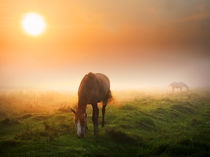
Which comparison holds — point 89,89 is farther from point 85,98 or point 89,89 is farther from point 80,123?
point 80,123

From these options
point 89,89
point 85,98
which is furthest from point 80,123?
point 89,89

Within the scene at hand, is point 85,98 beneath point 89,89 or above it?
beneath

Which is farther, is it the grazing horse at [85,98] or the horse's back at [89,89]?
the horse's back at [89,89]

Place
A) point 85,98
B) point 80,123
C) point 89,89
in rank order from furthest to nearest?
point 89,89 < point 85,98 < point 80,123

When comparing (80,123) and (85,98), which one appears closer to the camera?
(80,123)

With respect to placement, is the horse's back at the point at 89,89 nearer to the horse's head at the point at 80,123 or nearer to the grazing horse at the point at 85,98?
the grazing horse at the point at 85,98

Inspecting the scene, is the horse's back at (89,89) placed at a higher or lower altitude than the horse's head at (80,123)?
higher

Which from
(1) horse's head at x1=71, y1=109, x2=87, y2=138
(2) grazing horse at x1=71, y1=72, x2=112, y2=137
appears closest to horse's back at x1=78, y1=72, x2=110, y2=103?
(2) grazing horse at x1=71, y1=72, x2=112, y2=137

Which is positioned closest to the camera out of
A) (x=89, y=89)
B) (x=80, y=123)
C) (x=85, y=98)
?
(x=80, y=123)

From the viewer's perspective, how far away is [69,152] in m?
9.53

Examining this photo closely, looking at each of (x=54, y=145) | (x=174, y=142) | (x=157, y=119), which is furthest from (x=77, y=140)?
(x=157, y=119)

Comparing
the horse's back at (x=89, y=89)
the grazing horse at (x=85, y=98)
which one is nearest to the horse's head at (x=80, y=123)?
the grazing horse at (x=85, y=98)

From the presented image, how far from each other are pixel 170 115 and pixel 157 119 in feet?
9.96

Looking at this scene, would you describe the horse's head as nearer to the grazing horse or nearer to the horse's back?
the grazing horse
